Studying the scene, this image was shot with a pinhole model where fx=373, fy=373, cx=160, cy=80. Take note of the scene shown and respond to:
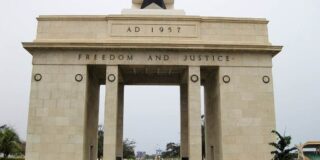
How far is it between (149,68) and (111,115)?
510 cm

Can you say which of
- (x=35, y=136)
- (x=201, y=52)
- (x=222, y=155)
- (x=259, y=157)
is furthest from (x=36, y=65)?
(x=259, y=157)

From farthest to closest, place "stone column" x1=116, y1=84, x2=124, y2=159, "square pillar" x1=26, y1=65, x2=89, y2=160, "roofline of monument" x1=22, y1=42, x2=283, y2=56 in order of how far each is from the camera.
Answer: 1. "stone column" x1=116, y1=84, x2=124, y2=159
2. "roofline of monument" x1=22, y1=42, x2=283, y2=56
3. "square pillar" x1=26, y1=65, x2=89, y2=160

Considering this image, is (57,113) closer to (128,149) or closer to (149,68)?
(149,68)

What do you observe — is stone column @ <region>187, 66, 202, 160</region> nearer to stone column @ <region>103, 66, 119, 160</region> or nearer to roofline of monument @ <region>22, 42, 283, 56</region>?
roofline of monument @ <region>22, 42, 283, 56</region>

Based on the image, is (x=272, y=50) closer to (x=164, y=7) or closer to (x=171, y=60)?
(x=171, y=60)

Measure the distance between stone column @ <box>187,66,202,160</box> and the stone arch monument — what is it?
7 centimetres

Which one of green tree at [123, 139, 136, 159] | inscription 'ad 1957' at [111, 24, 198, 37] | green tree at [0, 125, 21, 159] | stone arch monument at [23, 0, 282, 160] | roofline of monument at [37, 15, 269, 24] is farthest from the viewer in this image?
green tree at [123, 139, 136, 159]

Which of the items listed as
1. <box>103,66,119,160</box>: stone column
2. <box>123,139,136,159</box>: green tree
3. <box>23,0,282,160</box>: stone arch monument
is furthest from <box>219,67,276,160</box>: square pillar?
<box>123,139,136,159</box>: green tree

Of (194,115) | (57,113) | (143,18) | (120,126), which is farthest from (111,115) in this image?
(143,18)

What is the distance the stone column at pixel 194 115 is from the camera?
2636cm

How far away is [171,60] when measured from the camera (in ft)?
91.3

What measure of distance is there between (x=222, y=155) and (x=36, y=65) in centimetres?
1509

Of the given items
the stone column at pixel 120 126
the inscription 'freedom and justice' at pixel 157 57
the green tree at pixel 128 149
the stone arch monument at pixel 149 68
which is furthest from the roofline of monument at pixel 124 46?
the green tree at pixel 128 149

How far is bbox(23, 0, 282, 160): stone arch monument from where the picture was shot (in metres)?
26.6
